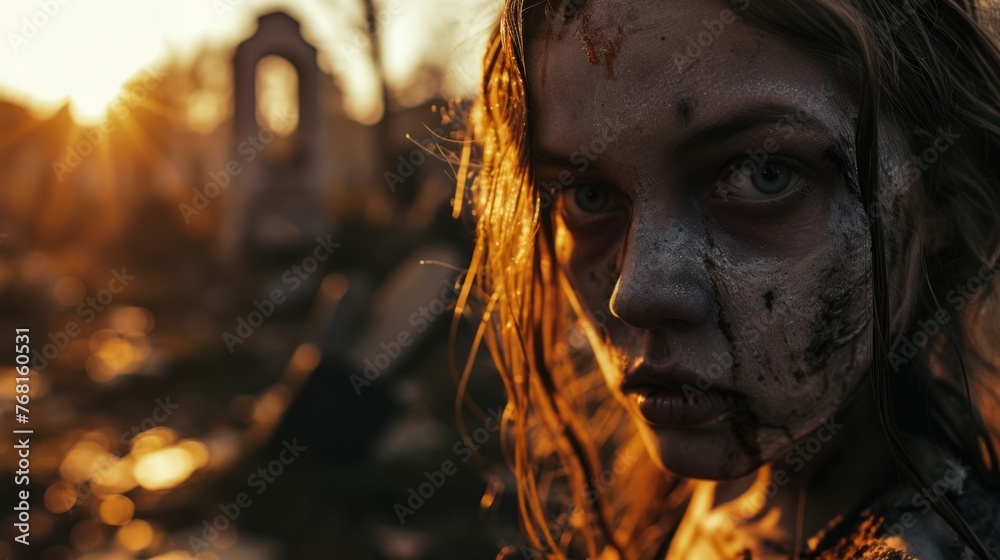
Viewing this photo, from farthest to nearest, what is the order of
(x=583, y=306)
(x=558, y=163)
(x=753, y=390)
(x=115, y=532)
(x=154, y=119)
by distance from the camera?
(x=154, y=119) → (x=115, y=532) → (x=583, y=306) → (x=558, y=163) → (x=753, y=390)

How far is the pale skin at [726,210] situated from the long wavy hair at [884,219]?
0.04 m

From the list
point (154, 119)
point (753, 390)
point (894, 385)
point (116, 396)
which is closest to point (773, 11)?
point (753, 390)

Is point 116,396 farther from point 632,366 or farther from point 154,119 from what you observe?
point 154,119

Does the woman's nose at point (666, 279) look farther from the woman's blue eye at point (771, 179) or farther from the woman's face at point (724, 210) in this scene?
the woman's blue eye at point (771, 179)

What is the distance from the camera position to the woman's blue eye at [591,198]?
1470mm

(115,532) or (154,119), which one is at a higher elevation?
(154,119)

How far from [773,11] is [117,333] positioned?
37.0 ft

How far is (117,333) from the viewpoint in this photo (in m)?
11.0

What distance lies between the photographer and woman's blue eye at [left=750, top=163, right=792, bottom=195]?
1290 mm
